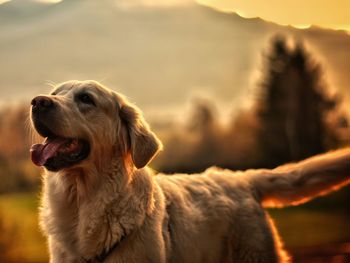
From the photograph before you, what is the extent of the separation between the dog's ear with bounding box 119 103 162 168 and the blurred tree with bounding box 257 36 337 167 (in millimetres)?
1890

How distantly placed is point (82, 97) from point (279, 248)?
50.1 inches

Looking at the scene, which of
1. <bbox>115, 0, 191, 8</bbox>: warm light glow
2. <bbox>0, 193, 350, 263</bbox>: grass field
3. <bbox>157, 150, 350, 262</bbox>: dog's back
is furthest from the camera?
<bbox>115, 0, 191, 8</bbox>: warm light glow

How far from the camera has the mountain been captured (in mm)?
3953

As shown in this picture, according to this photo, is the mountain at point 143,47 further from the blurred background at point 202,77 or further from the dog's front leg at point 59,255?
the dog's front leg at point 59,255

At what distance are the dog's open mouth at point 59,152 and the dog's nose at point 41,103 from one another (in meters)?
0.14

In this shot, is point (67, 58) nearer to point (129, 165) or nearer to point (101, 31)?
point (101, 31)

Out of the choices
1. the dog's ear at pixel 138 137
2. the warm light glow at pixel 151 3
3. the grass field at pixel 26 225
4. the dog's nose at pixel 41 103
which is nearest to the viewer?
the dog's nose at pixel 41 103

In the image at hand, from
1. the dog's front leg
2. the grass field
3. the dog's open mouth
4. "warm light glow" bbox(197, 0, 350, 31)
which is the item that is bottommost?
the grass field

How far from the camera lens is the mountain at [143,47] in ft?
13.0

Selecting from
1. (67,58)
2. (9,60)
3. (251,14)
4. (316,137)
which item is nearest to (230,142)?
(316,137)

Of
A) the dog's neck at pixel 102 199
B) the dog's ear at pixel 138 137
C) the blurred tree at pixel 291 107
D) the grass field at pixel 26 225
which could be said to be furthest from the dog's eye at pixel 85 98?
the blurred tree at pixel 291 107

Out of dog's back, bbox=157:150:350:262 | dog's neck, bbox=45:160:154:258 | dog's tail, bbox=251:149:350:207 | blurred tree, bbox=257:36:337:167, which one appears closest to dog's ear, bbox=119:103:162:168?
dog's neck, bbox=45:160:154:258

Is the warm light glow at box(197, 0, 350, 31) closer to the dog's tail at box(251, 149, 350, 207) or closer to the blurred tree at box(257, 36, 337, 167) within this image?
the blurred tree at box(257, 36, 337, 167)

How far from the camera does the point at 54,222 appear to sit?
2.42 m
